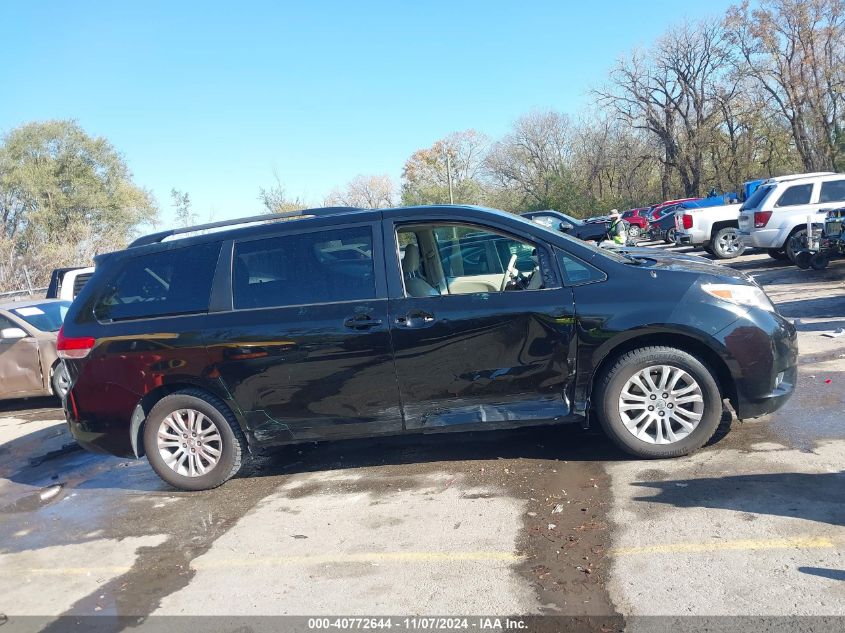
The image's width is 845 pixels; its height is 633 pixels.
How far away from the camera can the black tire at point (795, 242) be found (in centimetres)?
1388

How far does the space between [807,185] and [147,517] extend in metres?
14.2

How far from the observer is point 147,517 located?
5.01m

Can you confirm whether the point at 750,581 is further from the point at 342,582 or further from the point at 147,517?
the point at 147,517

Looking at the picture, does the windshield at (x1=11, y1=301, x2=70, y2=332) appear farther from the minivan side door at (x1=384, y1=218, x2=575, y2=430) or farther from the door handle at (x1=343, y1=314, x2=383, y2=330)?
the minivan side door at (x1=384, y1=218, x2=575, y2=430)

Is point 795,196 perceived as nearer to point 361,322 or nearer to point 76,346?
point 361,322

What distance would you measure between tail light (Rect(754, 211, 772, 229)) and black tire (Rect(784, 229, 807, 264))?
57 centimetres

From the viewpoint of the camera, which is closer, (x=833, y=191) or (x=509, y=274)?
(x=509, y=274)

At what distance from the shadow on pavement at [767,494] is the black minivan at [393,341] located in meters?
0.45

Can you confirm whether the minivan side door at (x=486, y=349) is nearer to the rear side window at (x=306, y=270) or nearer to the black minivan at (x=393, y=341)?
the black minivan at (x=393, y=341)

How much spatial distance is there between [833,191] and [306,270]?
13.4 meters

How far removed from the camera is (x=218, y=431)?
17.2ft

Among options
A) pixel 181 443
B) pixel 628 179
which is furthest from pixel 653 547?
pixel 628 179

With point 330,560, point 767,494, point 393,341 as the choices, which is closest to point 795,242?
point 767,494

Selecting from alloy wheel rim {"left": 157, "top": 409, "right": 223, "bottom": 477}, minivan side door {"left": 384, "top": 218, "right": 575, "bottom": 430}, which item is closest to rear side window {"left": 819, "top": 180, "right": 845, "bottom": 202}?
minivan side door {"left": 384, "top": 218, "right": 575, "bottom": 430}
